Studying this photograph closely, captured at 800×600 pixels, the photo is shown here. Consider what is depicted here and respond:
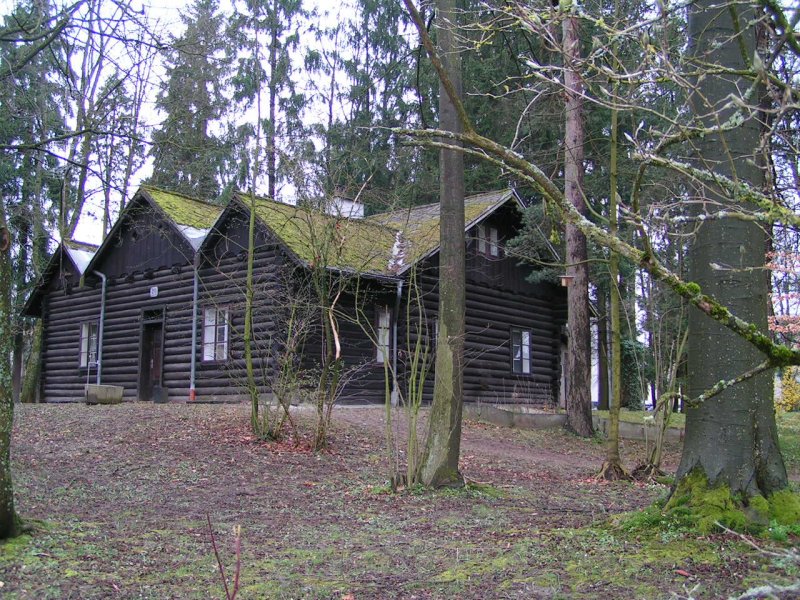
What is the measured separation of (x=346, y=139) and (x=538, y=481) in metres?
24.2

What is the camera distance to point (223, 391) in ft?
67.6

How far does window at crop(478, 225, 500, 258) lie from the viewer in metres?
23.8

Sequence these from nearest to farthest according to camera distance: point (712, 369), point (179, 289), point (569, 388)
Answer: point (712, 369) < point (569, 388) < point (179, 289)

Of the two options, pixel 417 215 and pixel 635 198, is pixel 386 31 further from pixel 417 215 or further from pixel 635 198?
pixel 635 198

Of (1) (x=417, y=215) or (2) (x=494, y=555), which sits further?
(1) (x=417, y=215)

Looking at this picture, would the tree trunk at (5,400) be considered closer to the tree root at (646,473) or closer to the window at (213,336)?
the tree root at (646,473)

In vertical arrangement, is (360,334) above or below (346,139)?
below

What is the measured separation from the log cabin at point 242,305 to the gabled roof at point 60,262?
8cm

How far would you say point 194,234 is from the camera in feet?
73.3

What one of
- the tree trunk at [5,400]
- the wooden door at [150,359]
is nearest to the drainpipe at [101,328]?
the wooden door at [150,359]

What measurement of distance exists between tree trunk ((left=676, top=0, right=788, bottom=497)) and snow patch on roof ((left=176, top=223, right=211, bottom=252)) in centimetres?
1651

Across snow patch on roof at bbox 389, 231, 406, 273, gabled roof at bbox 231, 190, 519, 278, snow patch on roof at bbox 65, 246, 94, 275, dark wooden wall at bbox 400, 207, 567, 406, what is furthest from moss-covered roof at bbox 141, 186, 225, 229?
dark wooden wall at bbox 400, 207, 567, 406

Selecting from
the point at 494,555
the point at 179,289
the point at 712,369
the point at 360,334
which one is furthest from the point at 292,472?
the point at 179,289

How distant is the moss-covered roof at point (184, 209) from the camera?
22.8 m
